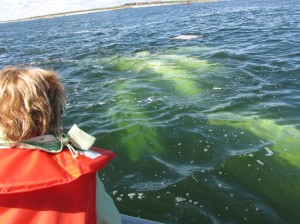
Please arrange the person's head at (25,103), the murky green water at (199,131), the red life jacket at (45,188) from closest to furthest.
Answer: the red life jacket at (45,188) < the person's head at (25,103) < the murky green water at (199,131)

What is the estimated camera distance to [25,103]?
2182 mm

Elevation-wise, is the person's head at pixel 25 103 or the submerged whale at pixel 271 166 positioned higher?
the person's head at pixel 25 103

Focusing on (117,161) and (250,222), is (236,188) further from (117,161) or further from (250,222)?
(117,161)

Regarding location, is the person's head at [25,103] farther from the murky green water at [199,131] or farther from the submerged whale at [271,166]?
the submerged whale at [271,166]

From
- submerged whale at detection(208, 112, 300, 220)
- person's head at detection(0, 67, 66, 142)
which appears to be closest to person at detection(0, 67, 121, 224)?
person's head at detection(0, 67, 66, 142)

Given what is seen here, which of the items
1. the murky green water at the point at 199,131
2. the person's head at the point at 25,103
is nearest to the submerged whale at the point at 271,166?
the murky green water at the point at 199,131

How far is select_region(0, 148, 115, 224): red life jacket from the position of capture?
6.55ft

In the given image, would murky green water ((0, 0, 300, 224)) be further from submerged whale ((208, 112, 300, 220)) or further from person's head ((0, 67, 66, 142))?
person's head ((0, 67, 66, 142))

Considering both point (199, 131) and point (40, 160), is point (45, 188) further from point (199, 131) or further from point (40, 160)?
point (199, 131)

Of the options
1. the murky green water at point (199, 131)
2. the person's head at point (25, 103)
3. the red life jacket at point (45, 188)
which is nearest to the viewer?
the red life jacket at point (45, 188)

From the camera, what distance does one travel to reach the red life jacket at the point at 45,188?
78.6 inches

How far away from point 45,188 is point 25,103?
57 centimetres

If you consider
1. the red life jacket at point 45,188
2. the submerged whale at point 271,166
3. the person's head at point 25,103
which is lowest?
the submerged whale at point 271,166

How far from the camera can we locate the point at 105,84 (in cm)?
1051
